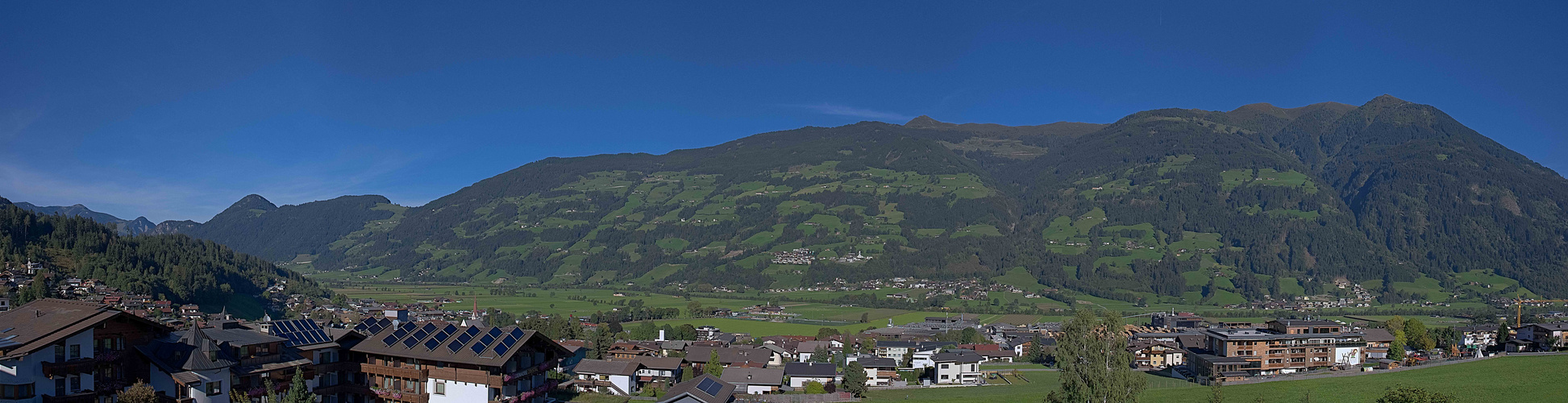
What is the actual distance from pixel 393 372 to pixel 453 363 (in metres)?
2.96

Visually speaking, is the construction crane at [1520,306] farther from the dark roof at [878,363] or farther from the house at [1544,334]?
the dark roof at [878,363]

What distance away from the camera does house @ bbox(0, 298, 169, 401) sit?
22562mm

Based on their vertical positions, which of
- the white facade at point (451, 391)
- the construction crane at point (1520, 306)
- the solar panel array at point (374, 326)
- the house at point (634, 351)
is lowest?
the construction crane at point (1520, 306)

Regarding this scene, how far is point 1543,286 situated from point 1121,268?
70.7 metres

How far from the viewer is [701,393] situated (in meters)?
36.6

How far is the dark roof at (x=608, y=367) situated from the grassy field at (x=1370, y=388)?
1546cm

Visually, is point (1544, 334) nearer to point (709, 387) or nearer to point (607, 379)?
point (709, 387)

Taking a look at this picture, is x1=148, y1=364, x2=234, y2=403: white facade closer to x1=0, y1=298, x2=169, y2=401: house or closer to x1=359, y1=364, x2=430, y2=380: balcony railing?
x1=0, y1=298, x2=169, y2=401: house

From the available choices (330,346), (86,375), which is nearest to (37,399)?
(86,375)

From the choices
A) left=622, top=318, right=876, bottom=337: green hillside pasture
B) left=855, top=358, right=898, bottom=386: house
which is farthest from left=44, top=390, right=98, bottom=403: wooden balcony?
left=622, top=318, right=876, bottom=337: green hillside pasture

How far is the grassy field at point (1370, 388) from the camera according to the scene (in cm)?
4359

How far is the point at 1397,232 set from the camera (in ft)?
641

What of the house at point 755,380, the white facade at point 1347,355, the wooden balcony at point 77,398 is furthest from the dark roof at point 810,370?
the wooden balcony at point 77,398

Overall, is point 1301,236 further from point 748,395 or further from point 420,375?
point 420,375
